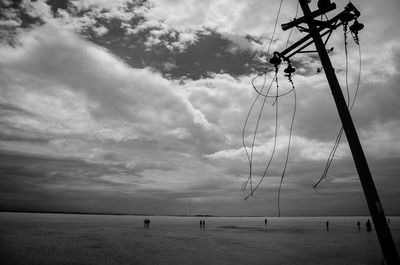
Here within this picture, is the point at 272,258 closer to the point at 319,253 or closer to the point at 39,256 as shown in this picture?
the point at 319,253

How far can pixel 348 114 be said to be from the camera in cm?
518

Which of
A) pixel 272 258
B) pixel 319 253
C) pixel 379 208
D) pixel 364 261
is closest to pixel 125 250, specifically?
pixel 272 258

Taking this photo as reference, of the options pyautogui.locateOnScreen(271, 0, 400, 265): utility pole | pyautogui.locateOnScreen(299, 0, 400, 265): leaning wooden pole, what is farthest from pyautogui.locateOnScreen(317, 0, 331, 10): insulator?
pyautogui.locateOnScreen(299, 0, 400, 265): leaning wooden pole

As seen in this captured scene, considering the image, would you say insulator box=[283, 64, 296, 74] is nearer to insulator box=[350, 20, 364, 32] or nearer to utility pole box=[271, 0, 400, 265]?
utility pole box=[271, 0, 400, 265]

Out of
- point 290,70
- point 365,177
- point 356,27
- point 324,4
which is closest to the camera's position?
point 365,177

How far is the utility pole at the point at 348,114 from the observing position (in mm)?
4727

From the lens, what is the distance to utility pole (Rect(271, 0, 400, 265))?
473 cm

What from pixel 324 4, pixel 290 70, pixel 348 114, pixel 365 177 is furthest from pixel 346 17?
pixel 365 177

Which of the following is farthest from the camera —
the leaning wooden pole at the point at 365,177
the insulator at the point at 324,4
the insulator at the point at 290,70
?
the insulator at the point at 290,70

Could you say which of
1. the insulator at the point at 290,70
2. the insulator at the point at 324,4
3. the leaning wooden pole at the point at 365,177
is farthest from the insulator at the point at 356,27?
the leaning wooden pole at the point at 365,177

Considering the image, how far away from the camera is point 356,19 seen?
6.69 m

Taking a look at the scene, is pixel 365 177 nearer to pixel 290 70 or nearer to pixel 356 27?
pixel 290 70

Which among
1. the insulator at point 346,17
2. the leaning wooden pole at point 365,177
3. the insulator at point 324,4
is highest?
the insulator at point 324,4

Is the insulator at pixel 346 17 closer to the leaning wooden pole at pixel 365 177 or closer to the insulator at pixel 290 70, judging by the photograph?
the leaning wooden pole at pixel 365 177
